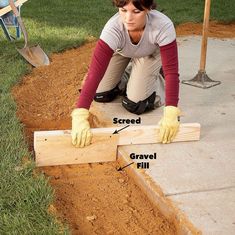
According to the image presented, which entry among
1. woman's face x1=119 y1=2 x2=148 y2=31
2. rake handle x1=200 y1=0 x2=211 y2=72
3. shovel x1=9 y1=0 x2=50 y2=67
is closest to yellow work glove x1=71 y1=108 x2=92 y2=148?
woman's face x1=119 y1=2 x2=148 y2=31

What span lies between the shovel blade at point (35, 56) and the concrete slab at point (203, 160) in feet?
5.02

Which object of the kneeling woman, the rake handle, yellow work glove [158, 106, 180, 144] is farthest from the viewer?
the rake handle

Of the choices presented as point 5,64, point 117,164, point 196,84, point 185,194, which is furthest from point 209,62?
point 185,194

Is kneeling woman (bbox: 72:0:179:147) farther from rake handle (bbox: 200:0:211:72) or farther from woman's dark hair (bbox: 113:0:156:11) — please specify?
rake handle (bbox: 200:0:211:72)

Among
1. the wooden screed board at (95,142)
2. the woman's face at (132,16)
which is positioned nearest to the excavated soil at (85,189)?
the wooden screed board at (95,142)

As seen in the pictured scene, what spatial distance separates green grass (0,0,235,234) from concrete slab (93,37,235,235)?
684 mm

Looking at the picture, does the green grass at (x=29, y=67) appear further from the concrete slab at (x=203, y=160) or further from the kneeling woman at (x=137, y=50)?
the concrete slab at (x=203, y=160)

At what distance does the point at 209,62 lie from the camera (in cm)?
543

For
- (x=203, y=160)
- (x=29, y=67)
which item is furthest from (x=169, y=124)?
(x=29, y=67)

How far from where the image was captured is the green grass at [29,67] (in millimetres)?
2504

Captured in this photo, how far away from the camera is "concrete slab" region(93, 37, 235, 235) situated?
2.57 meters

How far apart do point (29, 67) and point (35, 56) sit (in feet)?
0.80

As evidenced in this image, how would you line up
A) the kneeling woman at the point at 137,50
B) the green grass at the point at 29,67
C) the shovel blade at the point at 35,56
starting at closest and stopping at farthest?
the green grass at the point at 29,67 → the kneeling woman at the point at 137,50 → the shovel blade at the point at 35,56

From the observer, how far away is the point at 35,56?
17.7ft
